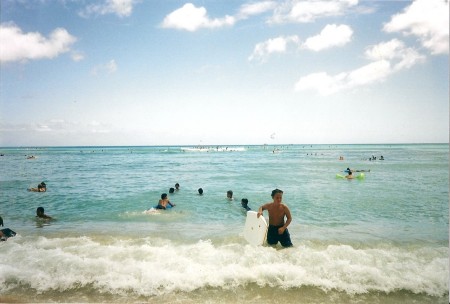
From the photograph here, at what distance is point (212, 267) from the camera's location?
24.2ft

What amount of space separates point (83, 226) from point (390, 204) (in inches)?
587

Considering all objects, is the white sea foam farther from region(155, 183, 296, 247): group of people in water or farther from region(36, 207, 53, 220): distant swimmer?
region(36, 207, 53, 220): distant swimmer

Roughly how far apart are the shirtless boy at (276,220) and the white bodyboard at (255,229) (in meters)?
0.27

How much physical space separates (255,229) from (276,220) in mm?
721

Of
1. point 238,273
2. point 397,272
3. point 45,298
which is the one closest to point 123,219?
point 45,298

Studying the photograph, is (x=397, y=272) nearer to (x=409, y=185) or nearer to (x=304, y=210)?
(x=304, y=210)

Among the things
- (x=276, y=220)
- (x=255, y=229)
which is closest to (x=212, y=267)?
(x=255, y=229)

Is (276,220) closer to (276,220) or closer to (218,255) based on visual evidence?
(276,220)

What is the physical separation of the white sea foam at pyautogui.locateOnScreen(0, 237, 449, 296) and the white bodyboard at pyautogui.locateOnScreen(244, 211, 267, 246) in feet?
0.80

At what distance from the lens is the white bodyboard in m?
8.16

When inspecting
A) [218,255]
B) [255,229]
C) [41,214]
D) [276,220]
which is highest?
[276,220]

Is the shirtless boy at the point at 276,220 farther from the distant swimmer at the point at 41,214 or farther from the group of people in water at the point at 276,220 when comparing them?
the distant swimmer at the point at 41,214

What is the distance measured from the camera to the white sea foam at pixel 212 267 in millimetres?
6594

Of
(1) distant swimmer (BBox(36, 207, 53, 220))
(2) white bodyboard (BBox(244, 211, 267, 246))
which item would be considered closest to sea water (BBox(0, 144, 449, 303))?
(2) white bodyboard (BBox(244, 211, 267, 246))
